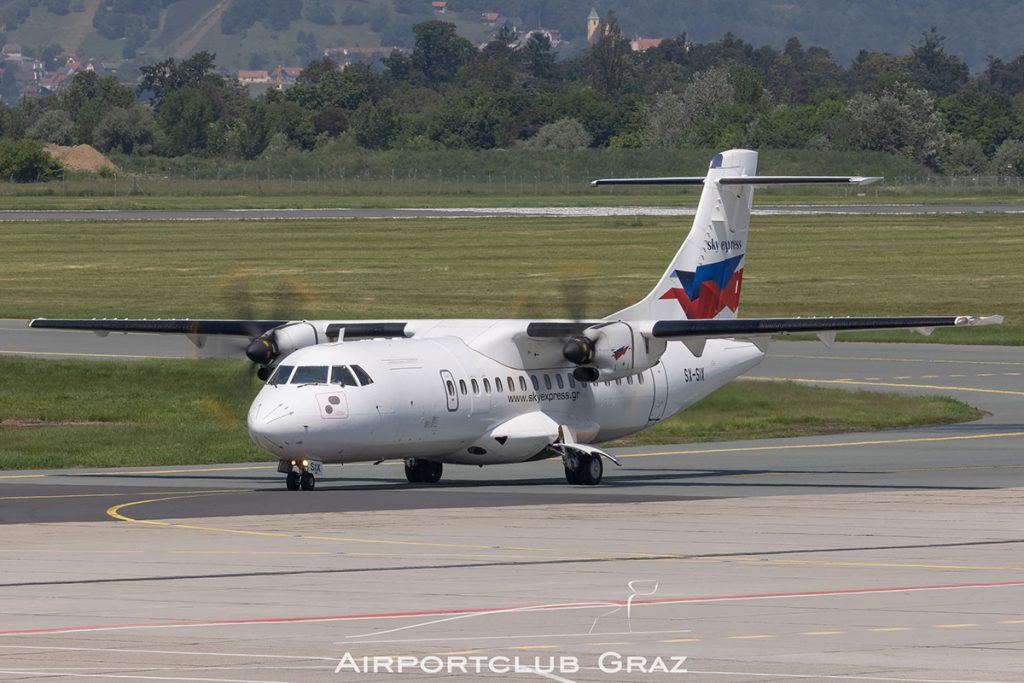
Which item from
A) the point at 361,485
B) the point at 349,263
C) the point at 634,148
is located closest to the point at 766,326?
the point at 361,485

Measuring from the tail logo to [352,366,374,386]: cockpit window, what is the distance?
7711 mm

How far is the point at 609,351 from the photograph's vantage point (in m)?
31.5

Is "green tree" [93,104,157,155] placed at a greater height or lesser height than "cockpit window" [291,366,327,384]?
lesser

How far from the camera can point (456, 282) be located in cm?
7756

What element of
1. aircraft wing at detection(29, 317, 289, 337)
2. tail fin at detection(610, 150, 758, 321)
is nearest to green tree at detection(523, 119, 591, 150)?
tail fin at detection(610, 150, 758, 321)

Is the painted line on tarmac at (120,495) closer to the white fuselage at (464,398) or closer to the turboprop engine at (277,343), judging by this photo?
the white fuselage at (464,398)

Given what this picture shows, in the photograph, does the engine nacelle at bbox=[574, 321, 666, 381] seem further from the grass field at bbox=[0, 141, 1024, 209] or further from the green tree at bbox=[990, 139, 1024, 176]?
the green tree at bbox=[990, 139, 1024, 176]

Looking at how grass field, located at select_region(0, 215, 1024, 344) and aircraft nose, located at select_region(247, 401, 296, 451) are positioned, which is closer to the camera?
aircraft nose, located at select_region(247, 401, 296, 451)

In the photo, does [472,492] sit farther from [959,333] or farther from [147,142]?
[147,142]

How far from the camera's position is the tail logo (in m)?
34.7

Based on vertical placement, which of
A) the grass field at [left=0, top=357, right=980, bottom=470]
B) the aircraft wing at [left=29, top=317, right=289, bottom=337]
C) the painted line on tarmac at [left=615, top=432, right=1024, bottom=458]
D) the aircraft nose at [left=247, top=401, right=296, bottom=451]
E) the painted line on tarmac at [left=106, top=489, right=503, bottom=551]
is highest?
the aircraft wing at [left=29, top=317, right=289, bottom=337]

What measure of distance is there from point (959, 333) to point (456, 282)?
23261 millimetres

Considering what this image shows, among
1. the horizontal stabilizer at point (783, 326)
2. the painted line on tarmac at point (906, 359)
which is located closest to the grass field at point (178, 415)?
the horizontal stabilizer at point (783, 326)

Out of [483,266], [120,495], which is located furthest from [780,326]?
[483,266]
